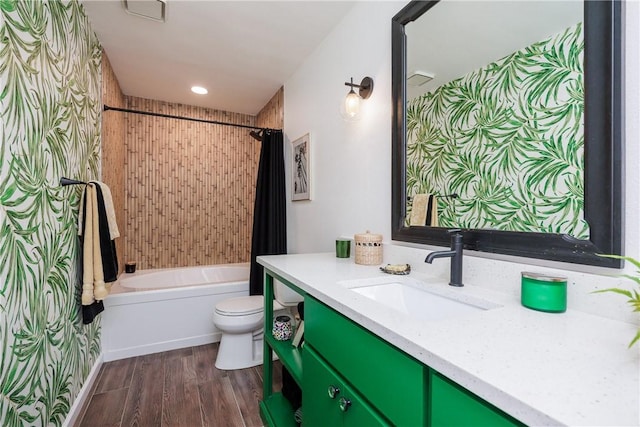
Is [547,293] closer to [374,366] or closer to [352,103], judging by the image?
[374,366]

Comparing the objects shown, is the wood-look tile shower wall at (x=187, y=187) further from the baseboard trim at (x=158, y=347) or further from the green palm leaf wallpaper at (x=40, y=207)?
the green palm leaf wallpaper at (x=40, y=207)

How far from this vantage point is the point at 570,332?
0.65 meters

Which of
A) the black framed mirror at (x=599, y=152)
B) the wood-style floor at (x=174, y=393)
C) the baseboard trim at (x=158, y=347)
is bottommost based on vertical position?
the wood-style floor at (x=174, y=393)

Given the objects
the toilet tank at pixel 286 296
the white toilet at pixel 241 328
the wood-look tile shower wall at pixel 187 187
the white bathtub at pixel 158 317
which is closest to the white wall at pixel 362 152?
the toilet tank at pixel 286 296

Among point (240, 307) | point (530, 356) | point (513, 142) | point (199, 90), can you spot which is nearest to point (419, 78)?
point (513, 142)

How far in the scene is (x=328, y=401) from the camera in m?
0.92

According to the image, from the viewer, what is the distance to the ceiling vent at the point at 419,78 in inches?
52.1

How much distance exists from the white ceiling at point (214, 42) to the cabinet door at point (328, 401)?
1919mm

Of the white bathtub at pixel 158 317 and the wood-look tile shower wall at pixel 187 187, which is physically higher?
the wood-look tile shower wall at pixel 187 187

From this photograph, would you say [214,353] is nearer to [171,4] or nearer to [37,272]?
[37,272]

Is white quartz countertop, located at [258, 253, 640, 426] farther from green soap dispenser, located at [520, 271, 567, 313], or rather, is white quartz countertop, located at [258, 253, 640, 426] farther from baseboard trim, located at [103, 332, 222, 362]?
baseboard trim, located at [103, 332, 222, 362]

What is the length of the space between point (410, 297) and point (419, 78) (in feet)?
3.17

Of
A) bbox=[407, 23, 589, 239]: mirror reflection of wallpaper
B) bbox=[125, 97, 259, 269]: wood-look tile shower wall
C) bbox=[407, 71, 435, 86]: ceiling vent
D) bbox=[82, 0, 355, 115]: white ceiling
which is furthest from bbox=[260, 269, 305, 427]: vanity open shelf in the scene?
bbox=[125, 97, 259, 269]: wood-look tile shower wall

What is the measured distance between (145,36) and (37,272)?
1731 mm
